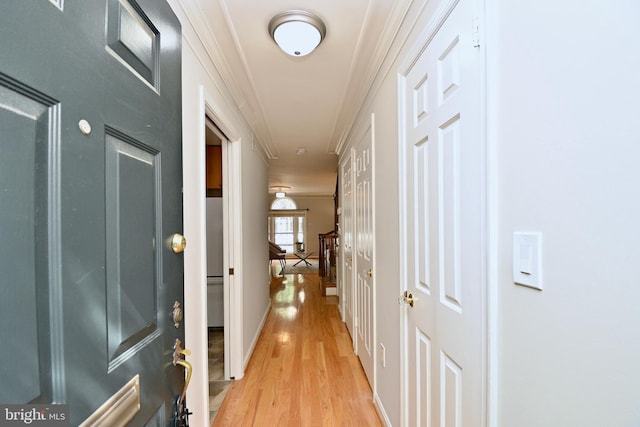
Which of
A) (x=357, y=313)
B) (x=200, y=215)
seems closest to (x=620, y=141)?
(x=200, y=215)

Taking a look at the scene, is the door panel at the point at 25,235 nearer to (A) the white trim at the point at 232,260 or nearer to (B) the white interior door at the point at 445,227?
(B) the white interior door at the point at 445,227

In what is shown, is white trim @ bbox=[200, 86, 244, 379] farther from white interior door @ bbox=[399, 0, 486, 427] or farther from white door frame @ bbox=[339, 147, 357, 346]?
white interior door @ bbox=[399, 0, 486, 427]

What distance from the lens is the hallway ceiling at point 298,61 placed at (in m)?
1.48

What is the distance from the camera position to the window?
11727 mm

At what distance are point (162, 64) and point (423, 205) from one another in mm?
1110

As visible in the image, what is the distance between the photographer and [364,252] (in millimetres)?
2619

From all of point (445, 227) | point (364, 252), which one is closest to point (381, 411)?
point (364, 252)

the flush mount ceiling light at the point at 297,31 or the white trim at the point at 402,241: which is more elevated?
the flush mount ceiling light at the point at 297,31

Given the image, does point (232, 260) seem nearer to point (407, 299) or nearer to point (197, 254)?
point (197, 254)

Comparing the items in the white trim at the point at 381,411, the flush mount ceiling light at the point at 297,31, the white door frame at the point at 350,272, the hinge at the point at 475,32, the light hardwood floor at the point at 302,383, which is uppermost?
the flush mount ceiling light at the point at 297,31

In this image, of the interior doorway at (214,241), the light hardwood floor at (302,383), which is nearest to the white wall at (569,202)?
the light hardwood floor at (302,383)

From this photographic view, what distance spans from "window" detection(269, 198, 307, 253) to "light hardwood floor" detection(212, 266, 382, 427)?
773cm

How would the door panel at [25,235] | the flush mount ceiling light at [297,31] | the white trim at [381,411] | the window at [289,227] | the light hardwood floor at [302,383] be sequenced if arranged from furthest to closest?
the window at [289,227]
the light hardwood floor at [302,383]
the white trim at [381,411]
the flush mount ceiling light at [297,31]
the door panel at [25,235]

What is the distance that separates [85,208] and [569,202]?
98cm
